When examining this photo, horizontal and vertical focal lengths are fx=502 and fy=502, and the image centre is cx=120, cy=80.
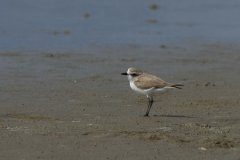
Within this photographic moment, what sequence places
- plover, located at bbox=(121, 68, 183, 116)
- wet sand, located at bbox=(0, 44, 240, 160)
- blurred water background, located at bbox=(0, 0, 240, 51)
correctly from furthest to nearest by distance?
blurred water background, located at bbox=(0, 0, 240, 51), plover, located at bbox=(121, 68, 183, 116), wet sand, located at bbox=(0, 44, 240, 160)

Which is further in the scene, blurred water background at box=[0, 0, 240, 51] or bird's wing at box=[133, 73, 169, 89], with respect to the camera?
blurred water background at box=[0, 0, 240, 51]

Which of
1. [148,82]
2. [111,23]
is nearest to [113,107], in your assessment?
[148,82]

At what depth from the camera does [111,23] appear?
22.1 metres

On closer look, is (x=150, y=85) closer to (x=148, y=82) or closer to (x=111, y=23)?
(x=148, y=82)

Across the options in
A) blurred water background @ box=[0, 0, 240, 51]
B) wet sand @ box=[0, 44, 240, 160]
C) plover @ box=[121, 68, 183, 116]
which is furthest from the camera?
blurred water background @ box=[0, 0, 240, 51]

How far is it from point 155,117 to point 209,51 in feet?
27.8

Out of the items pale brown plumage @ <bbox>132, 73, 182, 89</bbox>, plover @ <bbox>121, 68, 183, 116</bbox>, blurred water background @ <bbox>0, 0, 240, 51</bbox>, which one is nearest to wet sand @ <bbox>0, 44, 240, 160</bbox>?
plover @ <bbox>121, 68, 183, 116</bbox>

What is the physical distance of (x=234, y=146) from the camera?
23.8ft

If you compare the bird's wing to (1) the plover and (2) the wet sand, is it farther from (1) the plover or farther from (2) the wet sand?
(2) the wet sand

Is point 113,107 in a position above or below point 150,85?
below

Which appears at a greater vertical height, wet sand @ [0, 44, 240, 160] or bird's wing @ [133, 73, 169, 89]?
bird's wing @ [133, 73, 169, 89]

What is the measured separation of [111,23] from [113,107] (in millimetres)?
12589

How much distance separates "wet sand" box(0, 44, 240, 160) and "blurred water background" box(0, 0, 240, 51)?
2.39 m

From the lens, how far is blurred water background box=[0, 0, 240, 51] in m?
18.5
